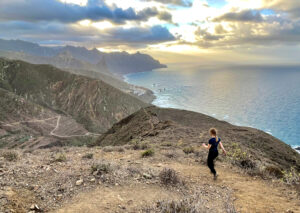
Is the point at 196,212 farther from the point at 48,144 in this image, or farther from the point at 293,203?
the point at 48,144

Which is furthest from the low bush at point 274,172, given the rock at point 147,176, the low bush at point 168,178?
the rock at point 147,176

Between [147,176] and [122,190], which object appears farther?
[147,176]

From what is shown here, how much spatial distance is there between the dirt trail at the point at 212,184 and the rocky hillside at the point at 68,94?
9143 cm

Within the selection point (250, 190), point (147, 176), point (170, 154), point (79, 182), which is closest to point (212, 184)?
point (250, 190)

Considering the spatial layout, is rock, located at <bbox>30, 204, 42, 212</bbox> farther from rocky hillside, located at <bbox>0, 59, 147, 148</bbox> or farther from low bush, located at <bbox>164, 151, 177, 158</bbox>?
rocky hillside, located at <bbox>0, 59, 147, 148</bbox>

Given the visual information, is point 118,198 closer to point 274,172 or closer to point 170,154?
point 170,154

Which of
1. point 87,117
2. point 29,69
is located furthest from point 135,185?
point 29,69

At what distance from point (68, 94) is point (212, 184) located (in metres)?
123

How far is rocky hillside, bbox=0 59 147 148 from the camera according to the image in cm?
10712

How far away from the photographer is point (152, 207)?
531 centimetres

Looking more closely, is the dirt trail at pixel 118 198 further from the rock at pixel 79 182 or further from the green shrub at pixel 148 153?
the green shrub at pixel 148 153

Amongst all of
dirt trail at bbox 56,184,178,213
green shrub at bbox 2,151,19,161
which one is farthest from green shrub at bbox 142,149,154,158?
green shrub at bbox 2,151,19,161

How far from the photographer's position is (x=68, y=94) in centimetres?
12038

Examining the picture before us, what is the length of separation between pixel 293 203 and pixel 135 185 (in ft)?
16.5
